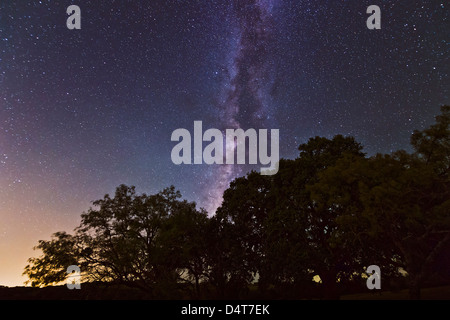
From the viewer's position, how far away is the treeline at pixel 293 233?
1919 cm

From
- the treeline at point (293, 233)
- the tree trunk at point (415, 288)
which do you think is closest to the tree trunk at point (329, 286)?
the treeline at point (293, 233)

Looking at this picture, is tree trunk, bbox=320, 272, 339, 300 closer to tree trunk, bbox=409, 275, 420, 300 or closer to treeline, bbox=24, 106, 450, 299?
treeline, bbox=24, 106, 450, 299

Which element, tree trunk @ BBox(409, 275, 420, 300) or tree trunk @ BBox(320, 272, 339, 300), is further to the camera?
tree trunk @ BBox(320, 272, 339, 300)

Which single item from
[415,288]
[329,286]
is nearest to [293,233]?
[329,286]

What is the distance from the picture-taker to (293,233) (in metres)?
Answer: 23.5

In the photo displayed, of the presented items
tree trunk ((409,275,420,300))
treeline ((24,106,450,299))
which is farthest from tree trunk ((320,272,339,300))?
tree trunk ((409,275,420,300))

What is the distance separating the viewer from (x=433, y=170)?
19312mm

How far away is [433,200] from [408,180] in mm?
2692

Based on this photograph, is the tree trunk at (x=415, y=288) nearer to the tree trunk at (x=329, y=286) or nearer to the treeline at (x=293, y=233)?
the treeline at (x=293, y=233)

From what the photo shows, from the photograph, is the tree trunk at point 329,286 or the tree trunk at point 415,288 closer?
the tree trunk at point 415,288

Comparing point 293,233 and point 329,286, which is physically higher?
point 293,233

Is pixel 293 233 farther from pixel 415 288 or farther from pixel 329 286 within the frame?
pixel 415 288

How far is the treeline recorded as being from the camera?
19.2 metres
